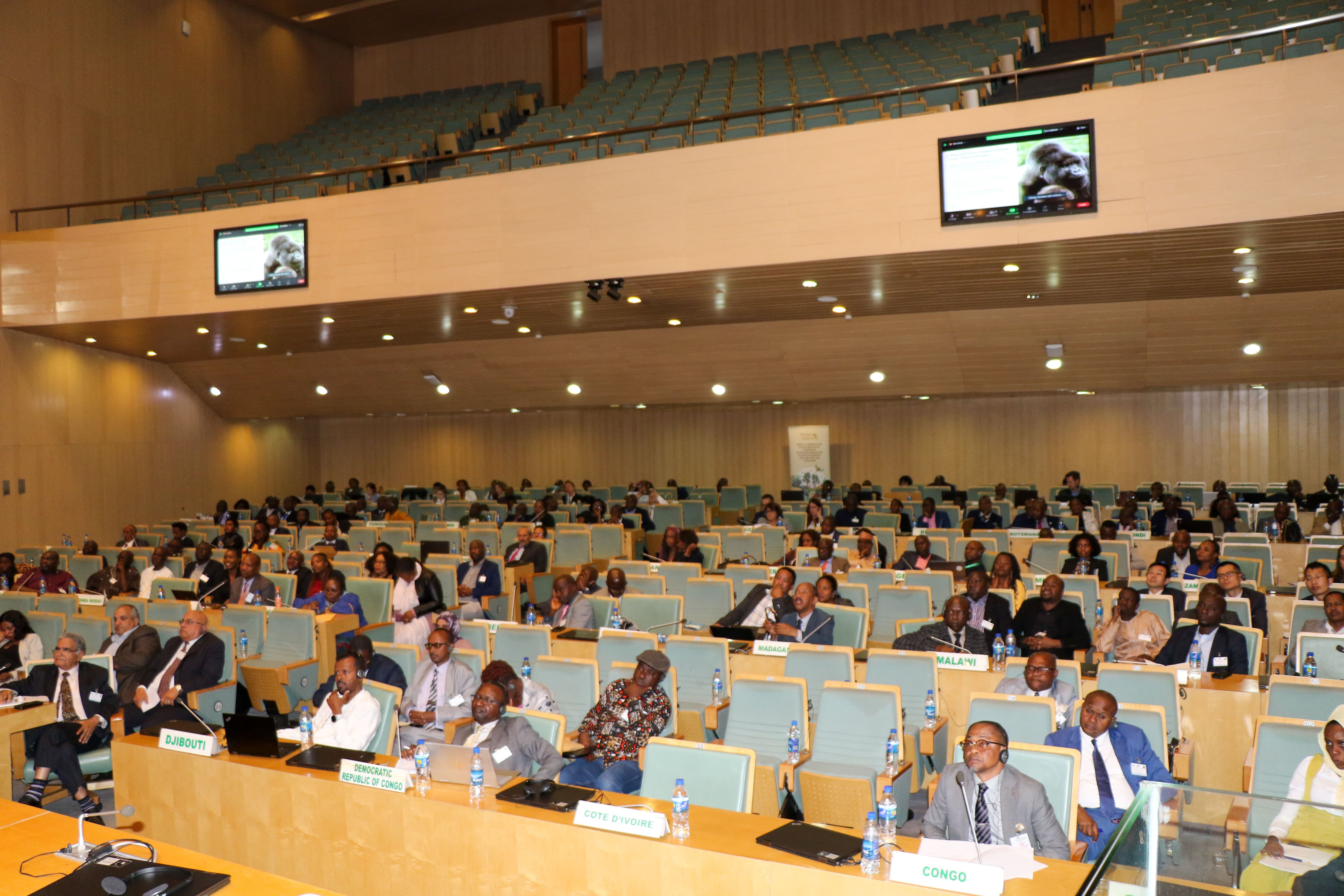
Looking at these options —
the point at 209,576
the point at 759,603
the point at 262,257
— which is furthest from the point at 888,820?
the point at 262,257

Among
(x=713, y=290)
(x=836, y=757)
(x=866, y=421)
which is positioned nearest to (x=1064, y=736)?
(x=836, y=757)

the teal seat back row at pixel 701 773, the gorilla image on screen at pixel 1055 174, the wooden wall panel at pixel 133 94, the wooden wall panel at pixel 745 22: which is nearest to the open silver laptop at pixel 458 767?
the teal seat back row at pixel 701 773

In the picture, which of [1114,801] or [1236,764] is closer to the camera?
[1114,801]

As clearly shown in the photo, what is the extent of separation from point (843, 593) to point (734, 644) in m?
1.41

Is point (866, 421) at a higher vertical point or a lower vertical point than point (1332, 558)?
higher

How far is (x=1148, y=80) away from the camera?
901cm

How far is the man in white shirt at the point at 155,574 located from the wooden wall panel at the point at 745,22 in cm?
1241

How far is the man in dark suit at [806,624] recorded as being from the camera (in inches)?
269

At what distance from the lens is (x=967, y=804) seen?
3.84m

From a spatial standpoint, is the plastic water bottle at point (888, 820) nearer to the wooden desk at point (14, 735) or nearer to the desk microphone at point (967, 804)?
the desk microphone at point (967, 804)

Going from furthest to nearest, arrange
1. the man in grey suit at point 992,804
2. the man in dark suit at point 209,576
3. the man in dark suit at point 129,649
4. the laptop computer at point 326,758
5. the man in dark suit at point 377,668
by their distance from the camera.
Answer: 1. the man in dark suit at point 209,576
2. the man in dark suit at point 129,649
3. the man in dark suit at point 377,668
4. the laptop computer at point 326,758
5. the man in grey suit at point 992,804

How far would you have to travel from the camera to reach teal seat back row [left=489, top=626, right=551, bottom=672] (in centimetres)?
643

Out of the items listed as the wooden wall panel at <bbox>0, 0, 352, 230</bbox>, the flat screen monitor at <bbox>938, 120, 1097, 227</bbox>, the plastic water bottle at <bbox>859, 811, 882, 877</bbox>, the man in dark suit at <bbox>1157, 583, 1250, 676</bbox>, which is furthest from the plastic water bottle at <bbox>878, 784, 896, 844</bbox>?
the wooden wall panel at <bbox>0, 0, 352, 230</bbox>

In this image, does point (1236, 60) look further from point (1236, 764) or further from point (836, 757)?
point (836, 757)
